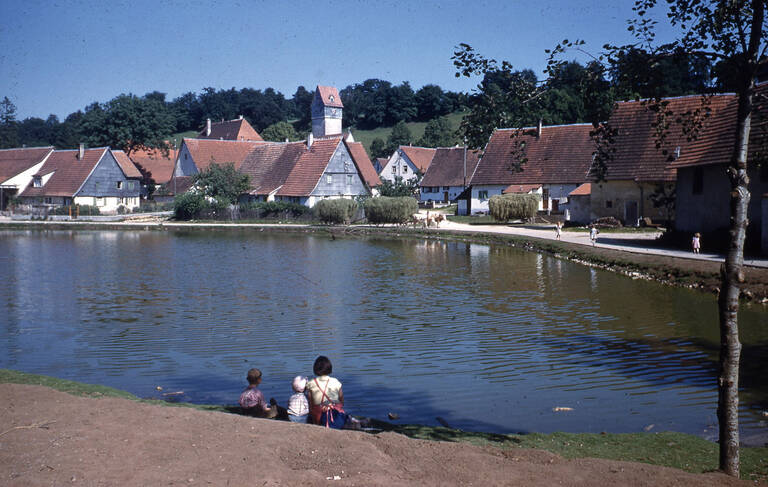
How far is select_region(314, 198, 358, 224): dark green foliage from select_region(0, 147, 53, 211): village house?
42.4 meters

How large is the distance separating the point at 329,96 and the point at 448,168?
44950 mm

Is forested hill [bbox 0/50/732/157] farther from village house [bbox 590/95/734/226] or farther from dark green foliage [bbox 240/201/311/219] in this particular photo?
dark green foliage [bbox 240/201/311/219]

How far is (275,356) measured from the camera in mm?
14148

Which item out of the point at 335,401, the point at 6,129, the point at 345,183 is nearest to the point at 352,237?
Answer: the point at 345,183

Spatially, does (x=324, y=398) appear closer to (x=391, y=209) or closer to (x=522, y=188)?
(x=391, y=209)

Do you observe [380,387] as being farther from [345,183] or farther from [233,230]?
[345,183]

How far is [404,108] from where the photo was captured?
158625mm

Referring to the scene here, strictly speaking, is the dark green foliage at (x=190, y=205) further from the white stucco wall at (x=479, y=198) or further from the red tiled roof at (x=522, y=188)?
the red tiled roof at (x=522, y=188)

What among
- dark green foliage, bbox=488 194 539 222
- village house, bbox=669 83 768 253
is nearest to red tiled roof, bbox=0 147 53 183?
dark green foliage, bbox=488 194 539 222

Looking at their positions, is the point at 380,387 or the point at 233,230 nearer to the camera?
the point at 380,387

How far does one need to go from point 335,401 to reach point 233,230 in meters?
47.2

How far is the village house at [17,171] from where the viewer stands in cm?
8081

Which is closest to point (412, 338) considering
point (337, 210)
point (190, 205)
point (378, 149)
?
point (337, 210)

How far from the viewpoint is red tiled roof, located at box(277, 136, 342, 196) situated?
226 ft
